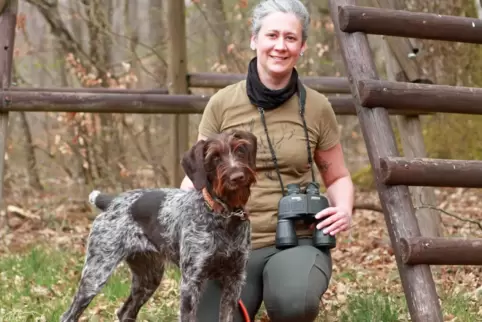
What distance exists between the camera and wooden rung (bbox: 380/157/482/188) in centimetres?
404

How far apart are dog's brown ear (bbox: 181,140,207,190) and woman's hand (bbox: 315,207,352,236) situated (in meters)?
0.71

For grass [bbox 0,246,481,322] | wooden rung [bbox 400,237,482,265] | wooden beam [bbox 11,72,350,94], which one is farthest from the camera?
wooden beam [bbox 11,72,350,94]

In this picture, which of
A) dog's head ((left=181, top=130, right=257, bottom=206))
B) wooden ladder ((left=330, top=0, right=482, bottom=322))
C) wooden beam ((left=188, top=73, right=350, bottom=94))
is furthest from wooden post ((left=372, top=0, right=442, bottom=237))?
dog's head ((left=181, top=130, right=257, bottom=206))

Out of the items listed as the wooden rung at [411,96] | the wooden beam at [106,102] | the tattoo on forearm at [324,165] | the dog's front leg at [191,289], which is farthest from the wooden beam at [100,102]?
the wooden rung at [411,96]

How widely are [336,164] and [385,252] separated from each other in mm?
3408

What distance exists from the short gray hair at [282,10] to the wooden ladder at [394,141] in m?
0.20

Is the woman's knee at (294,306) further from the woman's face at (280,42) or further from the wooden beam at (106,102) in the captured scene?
the wooden beam at (106,102)

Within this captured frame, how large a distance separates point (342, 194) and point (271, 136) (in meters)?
0.55

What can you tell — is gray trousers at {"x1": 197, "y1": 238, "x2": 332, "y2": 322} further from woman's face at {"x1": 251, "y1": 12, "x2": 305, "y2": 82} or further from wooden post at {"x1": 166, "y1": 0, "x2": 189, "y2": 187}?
wooden post at {"x1": 166, "y1": 0, "x2": 189, "y2": 187}

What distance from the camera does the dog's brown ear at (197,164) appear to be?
4.08m

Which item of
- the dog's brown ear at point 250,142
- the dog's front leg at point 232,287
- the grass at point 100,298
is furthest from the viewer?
the grass at point 100,298

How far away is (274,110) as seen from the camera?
15.1 ft

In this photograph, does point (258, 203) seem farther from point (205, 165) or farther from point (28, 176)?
point (28, 176)

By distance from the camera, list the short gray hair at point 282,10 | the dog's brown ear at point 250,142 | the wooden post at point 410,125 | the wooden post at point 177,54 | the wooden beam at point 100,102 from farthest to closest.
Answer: the wooden post at point 177,54 < the wooden post at point 410,125 < the wooden beam at point 100,102 < the short gray hair at point 282,10 < the dog's brown ear at point 250,142
